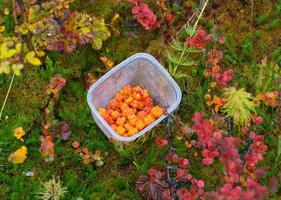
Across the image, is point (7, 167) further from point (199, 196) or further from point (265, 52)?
point (265, 52)

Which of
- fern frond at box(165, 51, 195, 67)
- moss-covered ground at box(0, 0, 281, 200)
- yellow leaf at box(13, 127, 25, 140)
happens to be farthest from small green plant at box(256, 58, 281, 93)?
yellow leaf at box(13, 127, 25, 140)

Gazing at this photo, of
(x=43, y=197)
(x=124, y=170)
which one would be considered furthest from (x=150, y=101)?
(x=43, y=197)

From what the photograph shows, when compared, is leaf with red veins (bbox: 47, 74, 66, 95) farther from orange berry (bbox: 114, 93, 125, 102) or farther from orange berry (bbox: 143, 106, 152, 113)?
orange berry (bbox: 143, 106, 152, 113)

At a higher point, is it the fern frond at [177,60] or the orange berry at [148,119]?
the fern frond at [177,60]

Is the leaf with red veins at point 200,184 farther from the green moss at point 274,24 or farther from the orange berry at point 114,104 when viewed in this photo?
the green moss at point 274,24

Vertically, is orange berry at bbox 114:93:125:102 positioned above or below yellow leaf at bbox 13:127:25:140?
above

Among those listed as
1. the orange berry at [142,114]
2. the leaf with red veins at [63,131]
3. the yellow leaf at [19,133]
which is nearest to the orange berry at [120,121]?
the orange berry at [142,114]

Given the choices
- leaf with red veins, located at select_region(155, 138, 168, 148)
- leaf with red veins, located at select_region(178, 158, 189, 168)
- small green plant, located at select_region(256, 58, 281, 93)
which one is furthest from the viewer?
small green plant, located at select_region(256, 58, 281, 93)
